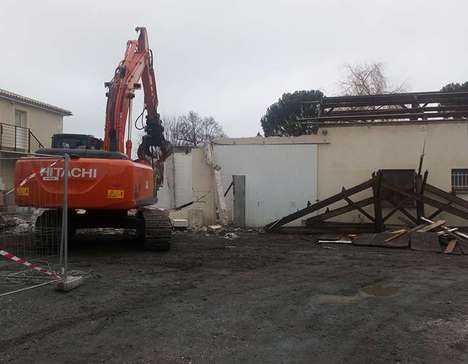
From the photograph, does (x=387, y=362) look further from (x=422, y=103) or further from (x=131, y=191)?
(x=422, y=103)

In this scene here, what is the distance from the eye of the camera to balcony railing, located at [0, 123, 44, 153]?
26.2 m

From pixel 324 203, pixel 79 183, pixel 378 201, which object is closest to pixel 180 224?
pixel 324 203

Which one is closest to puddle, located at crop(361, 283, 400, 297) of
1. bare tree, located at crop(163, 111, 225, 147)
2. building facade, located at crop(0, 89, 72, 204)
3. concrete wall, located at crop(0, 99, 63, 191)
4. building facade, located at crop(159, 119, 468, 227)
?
building facade, located at crop(159, 119, 468, 227)

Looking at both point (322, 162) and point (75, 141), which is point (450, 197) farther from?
point (75, 141)

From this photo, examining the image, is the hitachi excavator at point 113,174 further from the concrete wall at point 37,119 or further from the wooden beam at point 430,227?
the concrete wall at point 37,119

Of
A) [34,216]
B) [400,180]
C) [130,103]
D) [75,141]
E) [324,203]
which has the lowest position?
[34,216]

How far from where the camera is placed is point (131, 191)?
10180 mm

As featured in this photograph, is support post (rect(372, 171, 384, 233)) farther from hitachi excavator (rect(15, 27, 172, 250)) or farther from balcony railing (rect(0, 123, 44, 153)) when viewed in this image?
balcony railing (rect(0, 123, 44, 153))

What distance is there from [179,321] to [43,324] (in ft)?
5.06

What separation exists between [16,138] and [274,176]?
16.0m

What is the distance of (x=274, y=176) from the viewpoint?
18406 millimetres

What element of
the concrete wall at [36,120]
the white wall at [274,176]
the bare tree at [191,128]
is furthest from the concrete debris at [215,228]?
the bare tree at [191,128]

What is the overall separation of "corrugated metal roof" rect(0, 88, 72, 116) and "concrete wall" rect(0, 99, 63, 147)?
235 mm

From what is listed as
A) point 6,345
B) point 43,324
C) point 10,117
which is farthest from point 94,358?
point 10,117
